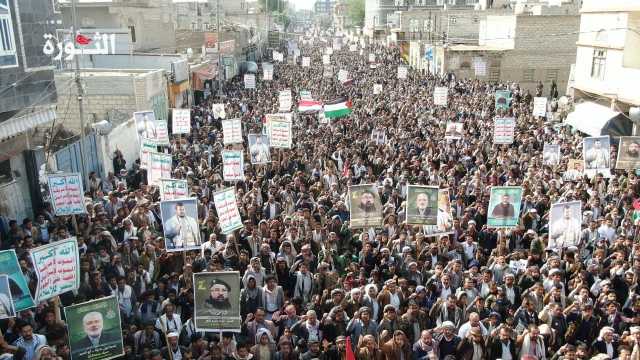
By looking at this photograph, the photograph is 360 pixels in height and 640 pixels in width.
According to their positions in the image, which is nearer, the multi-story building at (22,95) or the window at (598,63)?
the multi-story building at (22,95)

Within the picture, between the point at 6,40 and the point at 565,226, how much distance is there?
1054cm

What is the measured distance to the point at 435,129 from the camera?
20.3m

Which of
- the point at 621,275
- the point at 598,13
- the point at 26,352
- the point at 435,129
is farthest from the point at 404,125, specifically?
the point at 26,352

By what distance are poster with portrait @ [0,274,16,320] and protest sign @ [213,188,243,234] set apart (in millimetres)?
3540

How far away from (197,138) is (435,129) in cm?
747

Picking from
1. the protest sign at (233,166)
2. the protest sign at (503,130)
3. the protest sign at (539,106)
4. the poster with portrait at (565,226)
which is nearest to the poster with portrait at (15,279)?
the protest sign at (233,166)

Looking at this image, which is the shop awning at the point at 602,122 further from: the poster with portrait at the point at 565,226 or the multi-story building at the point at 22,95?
the multi-story building at the point at 22,95

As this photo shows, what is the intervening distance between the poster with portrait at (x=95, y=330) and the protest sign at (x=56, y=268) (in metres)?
1.19

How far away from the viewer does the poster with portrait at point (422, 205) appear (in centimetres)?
1007

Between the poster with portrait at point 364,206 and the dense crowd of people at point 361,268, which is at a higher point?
the poster with portrait at point 364,206

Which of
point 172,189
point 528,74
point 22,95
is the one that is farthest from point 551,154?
point 528,74

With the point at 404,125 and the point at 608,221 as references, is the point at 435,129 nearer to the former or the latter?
the point at 404,125

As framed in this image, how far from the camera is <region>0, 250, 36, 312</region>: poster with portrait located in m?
7.17

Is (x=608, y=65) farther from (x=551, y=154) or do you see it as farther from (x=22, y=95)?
(x=22, y=95)
